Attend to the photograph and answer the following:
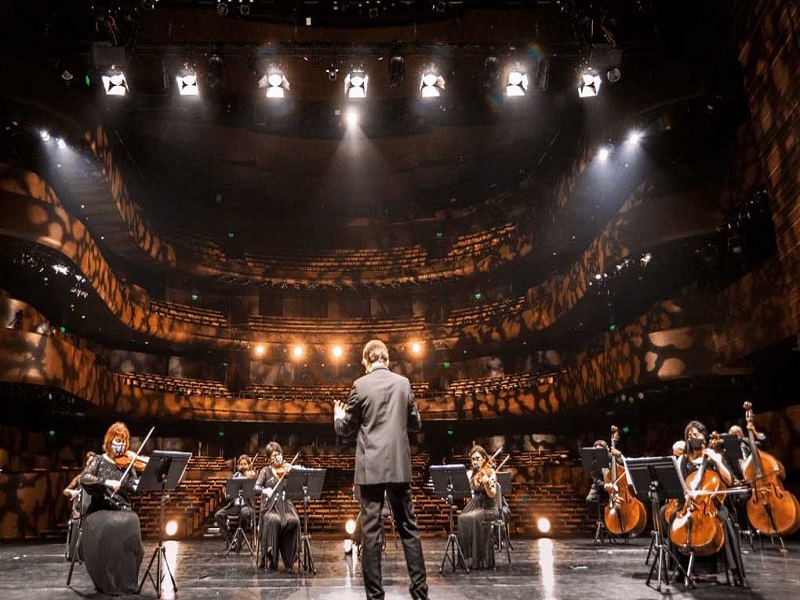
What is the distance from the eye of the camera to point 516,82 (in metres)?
12.0

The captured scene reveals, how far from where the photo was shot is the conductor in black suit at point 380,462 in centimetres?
349

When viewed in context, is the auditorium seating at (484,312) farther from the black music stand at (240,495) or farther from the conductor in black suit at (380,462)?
the conductor in black suit at (380,462)

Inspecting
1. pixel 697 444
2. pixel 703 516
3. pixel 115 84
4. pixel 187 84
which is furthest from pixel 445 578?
pixel 187 84

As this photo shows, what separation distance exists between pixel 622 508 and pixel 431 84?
8.52 metres

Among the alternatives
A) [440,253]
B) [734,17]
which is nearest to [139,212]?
[440,253]

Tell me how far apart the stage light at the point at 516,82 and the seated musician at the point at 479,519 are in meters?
7.91

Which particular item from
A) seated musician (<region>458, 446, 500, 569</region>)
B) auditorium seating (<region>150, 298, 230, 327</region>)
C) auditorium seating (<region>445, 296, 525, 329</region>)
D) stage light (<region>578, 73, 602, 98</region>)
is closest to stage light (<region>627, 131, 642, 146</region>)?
stage light (<region>578, 73, 602, 98</region>)

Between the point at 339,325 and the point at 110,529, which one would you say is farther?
the point at 339,325

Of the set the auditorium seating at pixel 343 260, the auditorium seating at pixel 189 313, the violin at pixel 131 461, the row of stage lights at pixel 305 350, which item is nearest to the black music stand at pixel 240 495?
the violin at pixel 131 461

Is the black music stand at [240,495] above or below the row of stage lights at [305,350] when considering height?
below

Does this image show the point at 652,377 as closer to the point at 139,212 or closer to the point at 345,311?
the point at 345,311

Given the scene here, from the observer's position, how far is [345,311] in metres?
23.2

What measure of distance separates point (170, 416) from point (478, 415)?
8.99m

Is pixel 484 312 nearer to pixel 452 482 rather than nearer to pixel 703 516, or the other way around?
pixel 452 482
